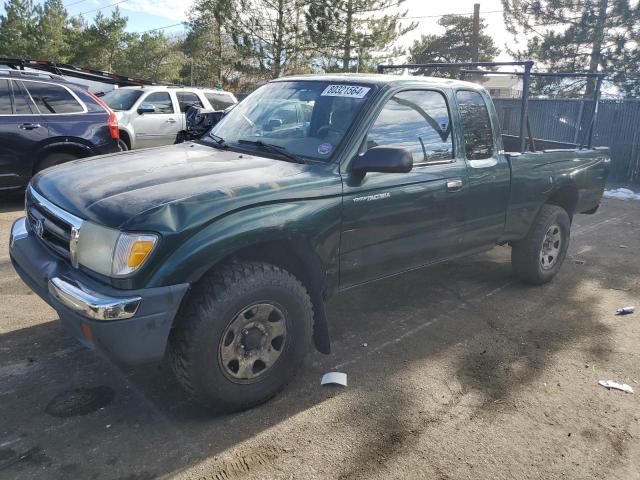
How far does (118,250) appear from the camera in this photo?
2.55 m

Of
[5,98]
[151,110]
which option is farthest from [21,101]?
[151,110]

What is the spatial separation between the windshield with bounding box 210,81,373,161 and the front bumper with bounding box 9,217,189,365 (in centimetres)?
136

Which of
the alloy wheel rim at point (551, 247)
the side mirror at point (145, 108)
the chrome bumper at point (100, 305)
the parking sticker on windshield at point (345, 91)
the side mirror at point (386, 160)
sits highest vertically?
the parking sticker on windshield at point (345, 91)

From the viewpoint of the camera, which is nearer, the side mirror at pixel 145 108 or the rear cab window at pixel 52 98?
the rear cab window at pixel 52 98

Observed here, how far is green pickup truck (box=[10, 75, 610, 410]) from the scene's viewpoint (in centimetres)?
261

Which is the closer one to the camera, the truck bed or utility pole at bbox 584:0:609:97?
the truck bed

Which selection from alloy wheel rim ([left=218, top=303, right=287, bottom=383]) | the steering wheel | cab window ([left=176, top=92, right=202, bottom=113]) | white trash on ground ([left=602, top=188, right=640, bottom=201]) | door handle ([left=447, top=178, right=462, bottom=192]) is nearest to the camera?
alloy wheel rim ([left=218, top=303, right=287, bottom=383])

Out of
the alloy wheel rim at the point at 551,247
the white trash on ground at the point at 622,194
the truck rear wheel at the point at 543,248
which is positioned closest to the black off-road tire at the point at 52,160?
the truck rear wheel at the point at 543,248

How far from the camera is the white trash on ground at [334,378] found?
11.2 feet

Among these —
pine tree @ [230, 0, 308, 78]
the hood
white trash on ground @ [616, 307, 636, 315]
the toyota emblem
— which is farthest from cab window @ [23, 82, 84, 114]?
pine tree @ [230, 0, 308, 78]

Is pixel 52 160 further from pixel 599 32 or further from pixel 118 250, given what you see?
pixel 599 32

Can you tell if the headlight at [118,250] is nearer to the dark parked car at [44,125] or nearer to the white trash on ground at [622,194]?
the dark parked car at [44,125]

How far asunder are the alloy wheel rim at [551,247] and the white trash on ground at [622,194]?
6.89 meters

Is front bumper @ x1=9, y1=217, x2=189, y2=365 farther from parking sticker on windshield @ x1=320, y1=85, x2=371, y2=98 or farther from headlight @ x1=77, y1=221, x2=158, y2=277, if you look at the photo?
parking sticker on windshield @ x1=320, y1=85, x2=371, y2=98
